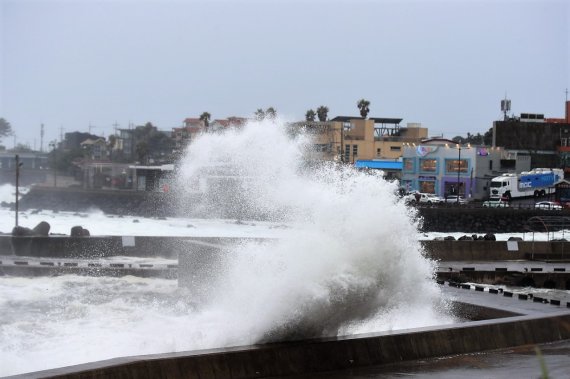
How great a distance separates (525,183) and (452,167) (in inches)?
257

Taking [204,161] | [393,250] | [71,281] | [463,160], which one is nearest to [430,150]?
[463,160]

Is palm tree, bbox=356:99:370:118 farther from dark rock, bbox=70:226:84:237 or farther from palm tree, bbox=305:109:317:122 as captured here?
dark rock, bbox=70:226:84:237

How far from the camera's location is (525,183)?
71.8 m

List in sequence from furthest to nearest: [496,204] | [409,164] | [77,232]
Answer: [409,164]
[496,204]
[77,232]

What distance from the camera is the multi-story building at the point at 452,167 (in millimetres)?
72438

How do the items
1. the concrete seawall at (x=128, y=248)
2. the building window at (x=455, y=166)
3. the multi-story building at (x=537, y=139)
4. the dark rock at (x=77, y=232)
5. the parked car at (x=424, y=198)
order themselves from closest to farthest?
the concrete seawall at (x=128, y=248) → the dark rock at (x=77, y=232) → the parked car at (x=424, y=198) → the building window at (x=455, y=166) → the multi-story building at (x=537, y=139)

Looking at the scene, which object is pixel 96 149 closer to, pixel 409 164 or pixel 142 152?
pixel 142 152

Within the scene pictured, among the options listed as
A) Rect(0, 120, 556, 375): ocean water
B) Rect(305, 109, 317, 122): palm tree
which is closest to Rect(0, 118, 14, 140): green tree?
Rect(305, 109, 317, 122): palm tree

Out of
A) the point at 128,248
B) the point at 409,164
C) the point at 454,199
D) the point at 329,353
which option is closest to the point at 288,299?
the point at 329,353

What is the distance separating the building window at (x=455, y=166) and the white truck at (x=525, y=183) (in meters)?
2.88

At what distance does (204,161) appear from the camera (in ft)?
101

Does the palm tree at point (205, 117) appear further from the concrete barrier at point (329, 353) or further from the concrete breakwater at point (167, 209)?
the concrete barrier at point (329, 353)

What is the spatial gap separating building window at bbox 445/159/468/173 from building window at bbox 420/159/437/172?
1077 mm

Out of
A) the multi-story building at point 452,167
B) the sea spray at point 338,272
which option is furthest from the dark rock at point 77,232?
the multi-story building at point 452,167
